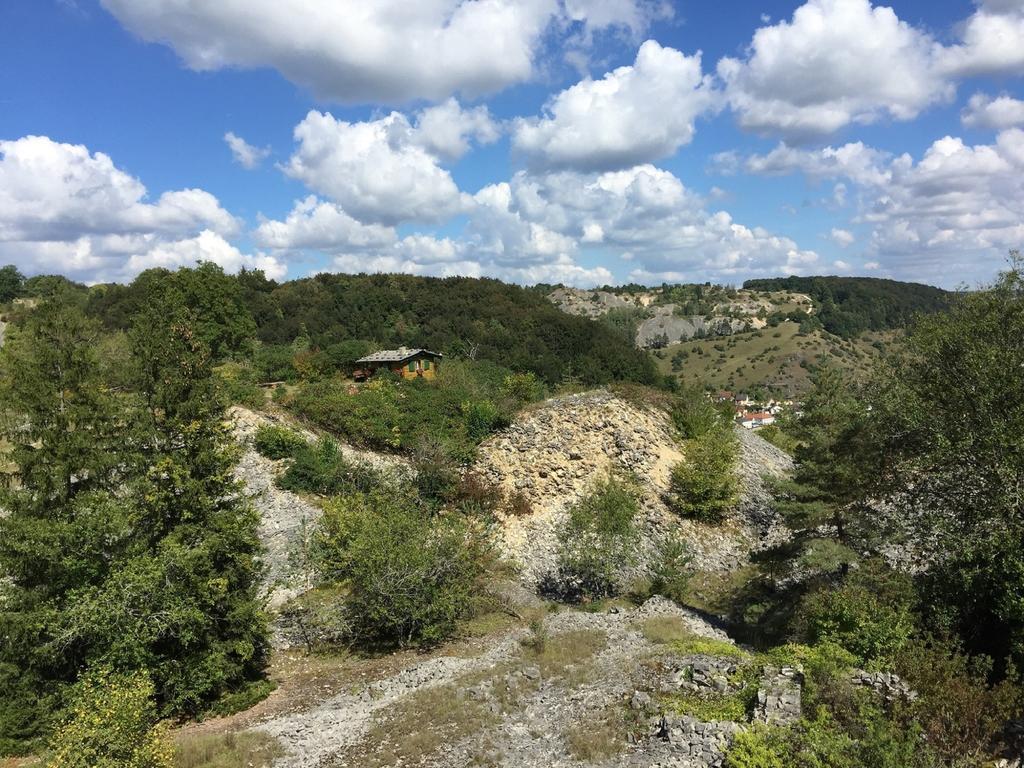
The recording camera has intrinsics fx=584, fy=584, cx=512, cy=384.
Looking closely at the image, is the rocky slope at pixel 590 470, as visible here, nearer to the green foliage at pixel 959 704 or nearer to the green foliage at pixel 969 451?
the green foliage at pixel 969 451

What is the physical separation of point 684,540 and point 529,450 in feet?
28.6

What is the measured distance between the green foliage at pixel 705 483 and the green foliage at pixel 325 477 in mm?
14703

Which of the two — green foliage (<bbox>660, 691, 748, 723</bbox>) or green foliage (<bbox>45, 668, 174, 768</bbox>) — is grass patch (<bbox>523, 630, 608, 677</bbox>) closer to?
green foliage (<bbox>660, 691, 748, 723</bbox>)

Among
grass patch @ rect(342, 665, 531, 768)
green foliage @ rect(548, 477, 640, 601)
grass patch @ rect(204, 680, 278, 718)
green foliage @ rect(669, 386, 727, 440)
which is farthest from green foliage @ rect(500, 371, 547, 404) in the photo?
grass patch @ rect(204, 680, 278, 718)

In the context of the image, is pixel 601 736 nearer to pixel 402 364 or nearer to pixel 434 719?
pixel 434 719

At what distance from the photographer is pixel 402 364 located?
40.1 meters

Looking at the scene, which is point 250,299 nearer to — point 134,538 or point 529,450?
point 529,450

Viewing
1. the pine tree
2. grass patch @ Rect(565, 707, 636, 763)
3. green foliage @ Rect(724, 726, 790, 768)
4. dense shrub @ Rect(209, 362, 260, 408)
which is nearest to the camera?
green foliage @ Rect(724, 726, 790, 768)

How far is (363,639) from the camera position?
60.0 ft

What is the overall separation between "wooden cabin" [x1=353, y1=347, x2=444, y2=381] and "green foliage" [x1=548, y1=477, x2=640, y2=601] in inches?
770

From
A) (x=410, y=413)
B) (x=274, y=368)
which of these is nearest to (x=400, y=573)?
(x=410, y=413)

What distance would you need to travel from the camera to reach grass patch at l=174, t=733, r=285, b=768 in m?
10.9

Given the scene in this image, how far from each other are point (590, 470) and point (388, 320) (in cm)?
4724

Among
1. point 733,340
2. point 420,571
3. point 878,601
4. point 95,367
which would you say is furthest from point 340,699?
point 733,340
